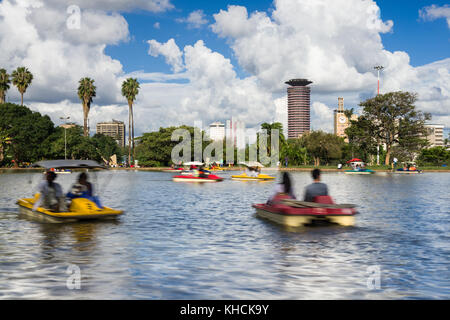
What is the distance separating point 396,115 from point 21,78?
7105cm

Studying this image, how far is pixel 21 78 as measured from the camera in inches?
3433

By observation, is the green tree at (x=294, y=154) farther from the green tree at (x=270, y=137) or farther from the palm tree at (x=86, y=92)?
the palm tree at (x=86, y=92)

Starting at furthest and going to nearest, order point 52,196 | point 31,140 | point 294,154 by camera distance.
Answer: point 294,154
point 31,140
point 52,196

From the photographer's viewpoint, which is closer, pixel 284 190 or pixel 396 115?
pixel 284 190

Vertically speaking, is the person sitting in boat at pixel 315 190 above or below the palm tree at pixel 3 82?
below

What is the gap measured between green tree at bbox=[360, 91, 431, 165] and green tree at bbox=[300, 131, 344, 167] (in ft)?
47.0

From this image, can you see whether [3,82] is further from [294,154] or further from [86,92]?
[294,154]

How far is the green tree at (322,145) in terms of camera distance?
335 feet

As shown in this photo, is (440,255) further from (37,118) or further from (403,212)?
(37,118)

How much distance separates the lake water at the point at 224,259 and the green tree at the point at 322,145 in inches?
3333

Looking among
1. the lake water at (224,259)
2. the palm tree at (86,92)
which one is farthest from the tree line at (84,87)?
the lake water at (224,259)

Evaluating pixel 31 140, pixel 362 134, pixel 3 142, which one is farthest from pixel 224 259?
pixel 31 140
